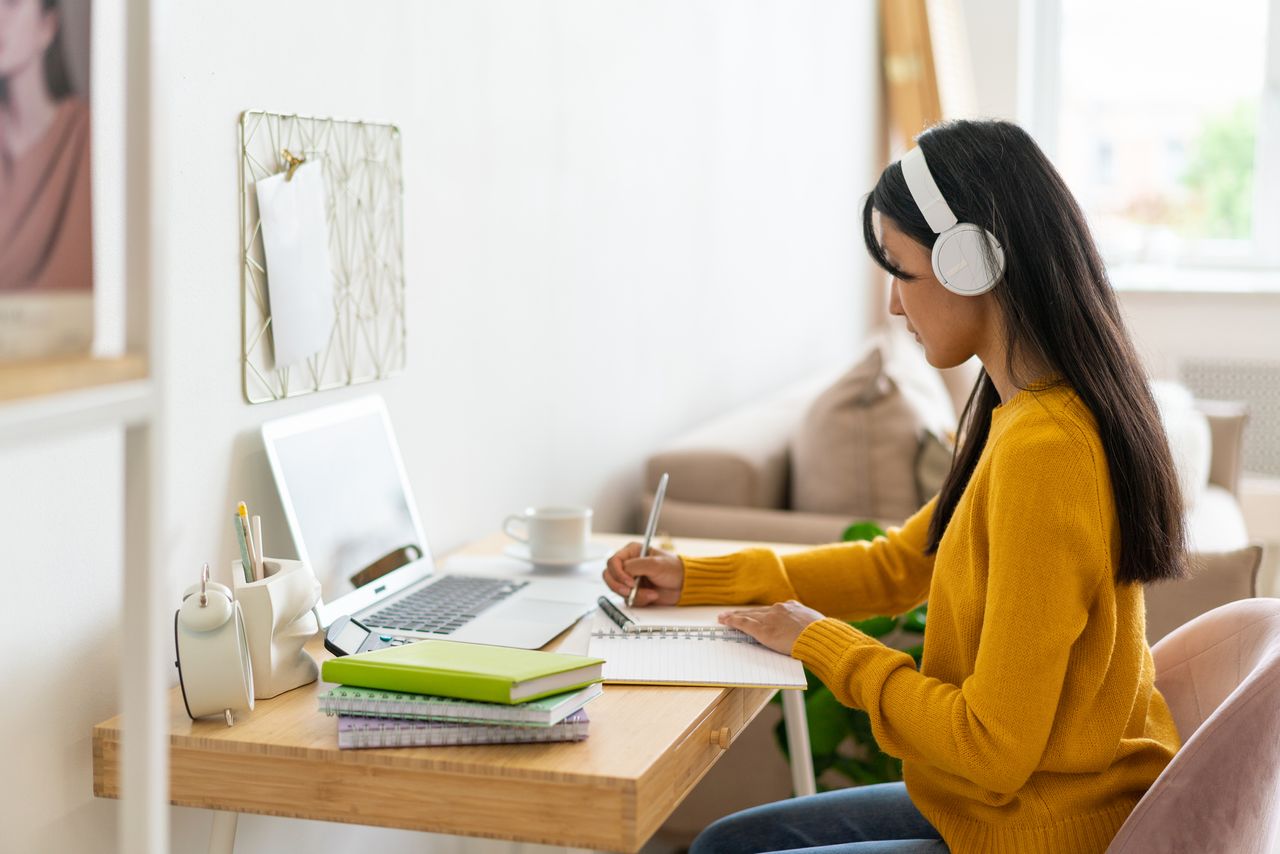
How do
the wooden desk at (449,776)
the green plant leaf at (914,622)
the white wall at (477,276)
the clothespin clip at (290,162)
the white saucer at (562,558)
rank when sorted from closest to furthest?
the wooden desk at (449,776) < the white wall at (477,276) < the clothespin clip at (290,162) < the white saucer at (562,558) < the green plant leaf at (914,622)

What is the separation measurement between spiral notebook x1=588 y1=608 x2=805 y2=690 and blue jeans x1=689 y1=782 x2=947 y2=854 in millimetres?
205

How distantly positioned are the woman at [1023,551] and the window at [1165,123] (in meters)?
3.77

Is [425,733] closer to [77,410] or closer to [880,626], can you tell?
[77,410]

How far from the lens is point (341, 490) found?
143 cm

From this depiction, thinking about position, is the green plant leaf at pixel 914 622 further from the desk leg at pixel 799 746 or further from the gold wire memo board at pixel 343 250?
the gold wire memo board at pixel 343 250

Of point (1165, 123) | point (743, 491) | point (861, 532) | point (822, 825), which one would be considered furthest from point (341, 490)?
point (1165, 123)

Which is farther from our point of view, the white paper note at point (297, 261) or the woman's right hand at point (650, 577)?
the woman's right hand at point (650, 577)

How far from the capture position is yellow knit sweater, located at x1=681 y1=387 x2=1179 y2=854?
1.05 metres

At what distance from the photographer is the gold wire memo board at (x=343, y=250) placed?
1.33 metres

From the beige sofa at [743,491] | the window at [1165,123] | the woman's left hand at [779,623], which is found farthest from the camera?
the window at [1165,123]

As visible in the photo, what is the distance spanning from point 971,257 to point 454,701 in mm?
570

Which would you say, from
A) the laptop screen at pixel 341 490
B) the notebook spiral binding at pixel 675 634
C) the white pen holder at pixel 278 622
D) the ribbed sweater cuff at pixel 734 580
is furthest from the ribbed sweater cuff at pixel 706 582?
the white pen holder at pixel 278 622

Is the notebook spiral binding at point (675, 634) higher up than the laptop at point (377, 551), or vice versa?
the laptop at point (377, 551)

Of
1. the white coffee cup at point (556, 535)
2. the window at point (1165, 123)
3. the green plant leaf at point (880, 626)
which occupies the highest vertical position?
the window at point (1165, 123)
